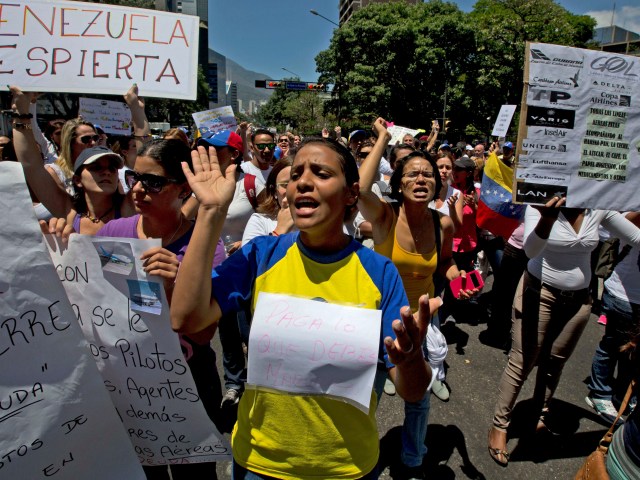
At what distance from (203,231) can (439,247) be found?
69.6 inches

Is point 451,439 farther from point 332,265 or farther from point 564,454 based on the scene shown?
point 332,265

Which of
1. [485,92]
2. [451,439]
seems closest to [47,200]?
[451,439]

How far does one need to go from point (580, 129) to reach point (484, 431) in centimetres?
235

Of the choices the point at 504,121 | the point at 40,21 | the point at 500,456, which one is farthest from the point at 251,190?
the point at 504,121

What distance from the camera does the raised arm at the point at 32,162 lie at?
240cm

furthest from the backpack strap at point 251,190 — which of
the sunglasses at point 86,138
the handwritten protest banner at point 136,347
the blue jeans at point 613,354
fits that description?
the blue jeans at point 613,354

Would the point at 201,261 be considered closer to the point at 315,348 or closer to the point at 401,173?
the point at 315,348

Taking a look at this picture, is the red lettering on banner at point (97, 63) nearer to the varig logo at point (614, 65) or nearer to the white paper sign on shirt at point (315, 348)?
the white paper sign on shirt at point (315, 348)

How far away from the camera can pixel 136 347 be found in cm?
173

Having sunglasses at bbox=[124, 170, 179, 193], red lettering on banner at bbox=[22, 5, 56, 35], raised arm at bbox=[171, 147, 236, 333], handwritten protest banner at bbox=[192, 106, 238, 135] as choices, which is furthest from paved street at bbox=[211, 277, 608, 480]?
handwritten protest banner at bbox=[192, 106, 238, 135]

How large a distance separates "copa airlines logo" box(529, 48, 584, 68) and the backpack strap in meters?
2.29

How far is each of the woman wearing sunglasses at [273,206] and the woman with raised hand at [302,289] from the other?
1.26 metres

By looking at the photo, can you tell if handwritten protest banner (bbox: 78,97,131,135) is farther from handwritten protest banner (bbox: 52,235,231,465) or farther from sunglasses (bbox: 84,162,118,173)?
handwritten protest banner (bbox: 52,235,231,465)

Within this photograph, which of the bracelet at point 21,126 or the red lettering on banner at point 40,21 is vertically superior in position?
the red lettering on banner at point 40,21
